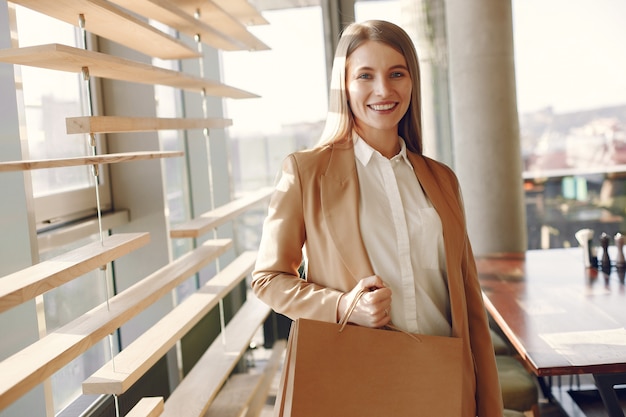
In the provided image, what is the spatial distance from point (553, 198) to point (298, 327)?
4.58 m

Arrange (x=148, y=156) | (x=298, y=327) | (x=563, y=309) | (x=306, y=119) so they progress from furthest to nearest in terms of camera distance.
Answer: (x=306, y=119) → (x=563, y=309) → (x=148, y=156) → (x=298, y=327)

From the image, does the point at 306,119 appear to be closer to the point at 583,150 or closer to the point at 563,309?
the point at 583,150

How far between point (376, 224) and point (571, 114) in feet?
14.2

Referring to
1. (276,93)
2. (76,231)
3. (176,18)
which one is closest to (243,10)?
(176,18)

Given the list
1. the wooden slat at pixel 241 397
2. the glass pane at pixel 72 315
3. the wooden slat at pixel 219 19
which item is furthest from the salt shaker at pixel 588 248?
the glass pane at pixel 72 315

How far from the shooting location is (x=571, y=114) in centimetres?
532

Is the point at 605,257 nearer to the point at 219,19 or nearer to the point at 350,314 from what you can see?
the point at 219,19

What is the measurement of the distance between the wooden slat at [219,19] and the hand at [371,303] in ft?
5.70

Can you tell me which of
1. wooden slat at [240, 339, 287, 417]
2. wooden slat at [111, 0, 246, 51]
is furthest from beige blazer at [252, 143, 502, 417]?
wooden slat at [240, 339, 287, 417]

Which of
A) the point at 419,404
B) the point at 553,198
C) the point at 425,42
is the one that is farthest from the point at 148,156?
the point at 553,198

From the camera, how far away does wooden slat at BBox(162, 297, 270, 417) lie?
223 centimetres

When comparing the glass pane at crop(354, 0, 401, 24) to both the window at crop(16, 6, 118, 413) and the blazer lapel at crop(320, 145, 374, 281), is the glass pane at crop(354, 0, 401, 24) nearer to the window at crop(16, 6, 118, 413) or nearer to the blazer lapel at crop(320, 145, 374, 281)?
the window at crop(16, 6, 118, 413)

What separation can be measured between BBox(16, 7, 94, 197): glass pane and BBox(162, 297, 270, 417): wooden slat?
32.8 inches

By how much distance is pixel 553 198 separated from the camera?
5.42 m
